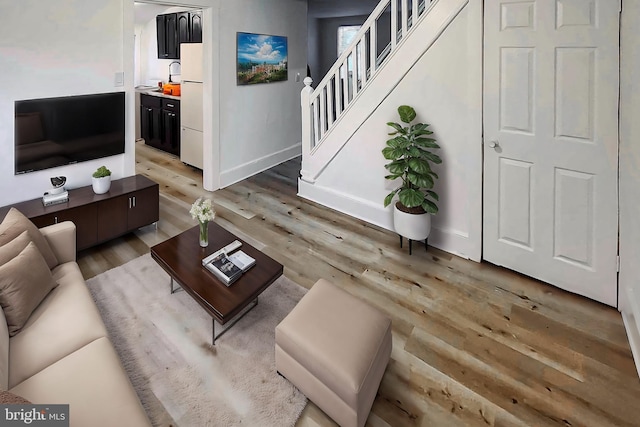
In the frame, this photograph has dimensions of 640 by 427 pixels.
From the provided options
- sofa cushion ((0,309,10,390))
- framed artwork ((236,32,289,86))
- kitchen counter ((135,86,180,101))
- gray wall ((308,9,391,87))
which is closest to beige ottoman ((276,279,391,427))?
sofa cushion ((0,309,10,390))

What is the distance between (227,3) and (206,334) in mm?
3913

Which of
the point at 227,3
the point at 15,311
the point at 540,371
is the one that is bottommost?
the point at 540,371

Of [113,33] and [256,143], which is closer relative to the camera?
[113,33]

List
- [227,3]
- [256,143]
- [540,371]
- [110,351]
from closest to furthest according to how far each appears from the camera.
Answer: [110,351]
[540,371]
[227,3]
[256,143]

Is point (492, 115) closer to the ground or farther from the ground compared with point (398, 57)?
closer to the ground

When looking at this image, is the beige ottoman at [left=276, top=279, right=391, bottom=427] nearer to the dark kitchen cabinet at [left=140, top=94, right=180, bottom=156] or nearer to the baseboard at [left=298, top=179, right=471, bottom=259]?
the baseboard at [left=298, top=179, right=471, bottom=259]

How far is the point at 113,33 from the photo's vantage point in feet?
10.8

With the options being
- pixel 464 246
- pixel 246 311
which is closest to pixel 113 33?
pixel 246 311

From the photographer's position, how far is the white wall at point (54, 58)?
110 inches

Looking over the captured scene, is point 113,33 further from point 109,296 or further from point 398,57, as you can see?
point 398,57

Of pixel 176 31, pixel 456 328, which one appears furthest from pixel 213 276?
pixel 176 31

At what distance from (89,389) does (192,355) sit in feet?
2.43

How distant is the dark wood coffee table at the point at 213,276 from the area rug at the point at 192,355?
14cm

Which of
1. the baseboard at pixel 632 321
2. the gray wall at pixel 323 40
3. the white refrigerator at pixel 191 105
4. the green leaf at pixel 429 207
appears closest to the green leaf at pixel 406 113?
the green leaf at pixel 429 207
